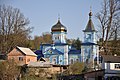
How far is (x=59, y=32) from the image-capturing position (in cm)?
5350

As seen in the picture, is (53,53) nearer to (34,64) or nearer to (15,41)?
(15,41)

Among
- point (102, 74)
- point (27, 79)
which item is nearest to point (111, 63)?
point (102, 74)

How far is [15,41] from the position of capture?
46.5m

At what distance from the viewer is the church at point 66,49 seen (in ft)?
169

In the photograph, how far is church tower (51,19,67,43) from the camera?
5325 centimetres

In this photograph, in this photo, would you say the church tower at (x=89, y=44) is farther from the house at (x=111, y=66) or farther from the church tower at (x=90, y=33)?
the house at (x=111, y=66)

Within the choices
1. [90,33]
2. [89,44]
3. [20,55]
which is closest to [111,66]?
[20,55]

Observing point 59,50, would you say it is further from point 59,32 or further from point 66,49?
point 59,32

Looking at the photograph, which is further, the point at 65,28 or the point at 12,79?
the point at 65,28

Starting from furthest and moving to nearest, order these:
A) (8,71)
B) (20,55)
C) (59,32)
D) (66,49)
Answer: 1. (59,32)
2. (66,49)
3. (20,55)
4. (8,71)

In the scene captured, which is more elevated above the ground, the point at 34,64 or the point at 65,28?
the point at 65,28

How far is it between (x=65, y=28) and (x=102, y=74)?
22.3m

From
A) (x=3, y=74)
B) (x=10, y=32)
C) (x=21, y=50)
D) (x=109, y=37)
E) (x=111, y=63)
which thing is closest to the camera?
(x=3, y=74)

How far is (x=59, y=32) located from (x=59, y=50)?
9.86 ft
